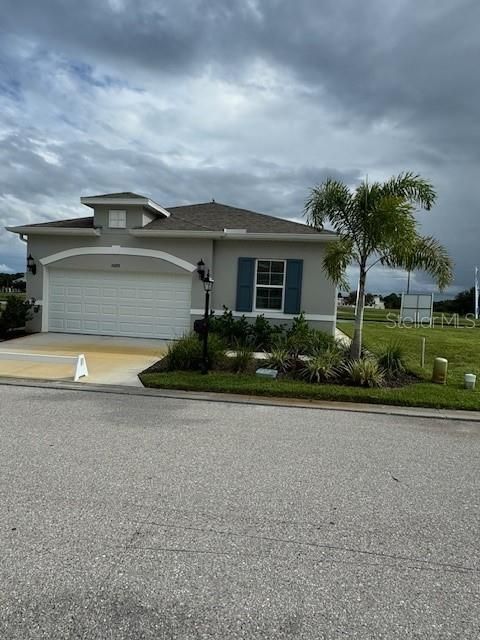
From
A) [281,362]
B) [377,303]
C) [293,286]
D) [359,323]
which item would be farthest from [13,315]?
[377,303]

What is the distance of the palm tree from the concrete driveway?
16.0 ft

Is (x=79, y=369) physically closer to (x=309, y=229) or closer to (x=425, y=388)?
(x=425, y=388)

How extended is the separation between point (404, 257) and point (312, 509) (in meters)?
6.65

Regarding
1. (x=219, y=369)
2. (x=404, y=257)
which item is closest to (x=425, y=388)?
(x=404, y=257)

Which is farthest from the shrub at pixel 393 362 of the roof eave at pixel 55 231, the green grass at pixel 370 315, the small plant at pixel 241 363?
the green grass at pixel 370 315

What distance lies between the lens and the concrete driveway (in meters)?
8.36

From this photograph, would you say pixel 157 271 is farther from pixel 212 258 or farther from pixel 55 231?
pixel 55 231

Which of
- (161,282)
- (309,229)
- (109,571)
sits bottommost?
(109,571)

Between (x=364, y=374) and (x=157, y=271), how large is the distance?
757 cm

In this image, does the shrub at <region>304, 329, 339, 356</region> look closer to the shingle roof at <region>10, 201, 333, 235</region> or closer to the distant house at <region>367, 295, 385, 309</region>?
the shingle roof at <region>10, 201, 333, 235</region>

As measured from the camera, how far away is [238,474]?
4.09 meters

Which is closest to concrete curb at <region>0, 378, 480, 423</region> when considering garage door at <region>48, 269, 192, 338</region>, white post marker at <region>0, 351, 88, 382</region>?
white post marker at <region>0, 351, 88, 382</region>

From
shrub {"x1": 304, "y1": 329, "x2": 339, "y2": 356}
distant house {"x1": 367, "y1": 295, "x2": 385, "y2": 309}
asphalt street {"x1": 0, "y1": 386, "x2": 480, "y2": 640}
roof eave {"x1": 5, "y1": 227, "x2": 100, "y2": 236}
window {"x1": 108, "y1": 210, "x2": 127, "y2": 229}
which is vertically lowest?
asphalt street {"x1": 0, "y1": 386, "x2": 480, "y2": 640}

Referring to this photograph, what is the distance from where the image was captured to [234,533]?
305cm
